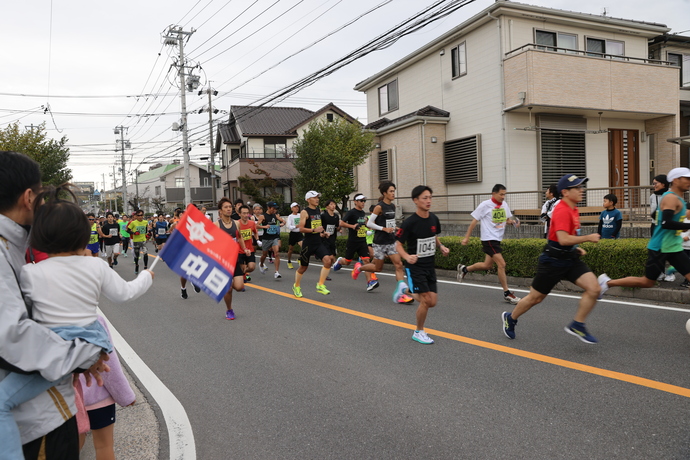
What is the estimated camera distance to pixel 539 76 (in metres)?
15.6

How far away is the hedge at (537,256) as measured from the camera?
8.65m

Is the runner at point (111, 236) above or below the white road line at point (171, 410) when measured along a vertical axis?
Result: above

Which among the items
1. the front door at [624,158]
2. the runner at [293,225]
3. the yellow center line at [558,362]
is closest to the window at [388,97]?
the front door at [624,158]

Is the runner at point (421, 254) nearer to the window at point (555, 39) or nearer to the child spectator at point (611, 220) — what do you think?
the child spectator at point (611, 220)

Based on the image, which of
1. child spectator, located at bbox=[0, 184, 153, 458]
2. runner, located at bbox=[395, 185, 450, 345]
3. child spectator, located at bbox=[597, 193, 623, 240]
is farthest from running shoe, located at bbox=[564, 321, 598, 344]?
child spectator, located at bbox=[597, 193, 623, 240]

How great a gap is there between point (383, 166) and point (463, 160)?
16.1 feet

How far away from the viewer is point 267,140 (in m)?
41.5

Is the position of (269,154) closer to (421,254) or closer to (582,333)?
(421,254)

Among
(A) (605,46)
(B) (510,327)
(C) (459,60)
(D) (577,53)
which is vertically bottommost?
(B) (510,327)

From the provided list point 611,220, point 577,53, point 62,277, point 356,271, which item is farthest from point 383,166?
point 62,277

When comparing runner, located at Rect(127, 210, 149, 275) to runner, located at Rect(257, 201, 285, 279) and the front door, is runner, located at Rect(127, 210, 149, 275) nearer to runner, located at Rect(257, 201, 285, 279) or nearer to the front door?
runner, located at Rect(257, 201, 285, 279)

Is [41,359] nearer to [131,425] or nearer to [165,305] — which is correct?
[131,425]

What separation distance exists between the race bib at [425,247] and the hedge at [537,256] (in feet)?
14.8

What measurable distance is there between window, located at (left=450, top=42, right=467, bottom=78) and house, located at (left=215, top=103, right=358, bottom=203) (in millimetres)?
20494
